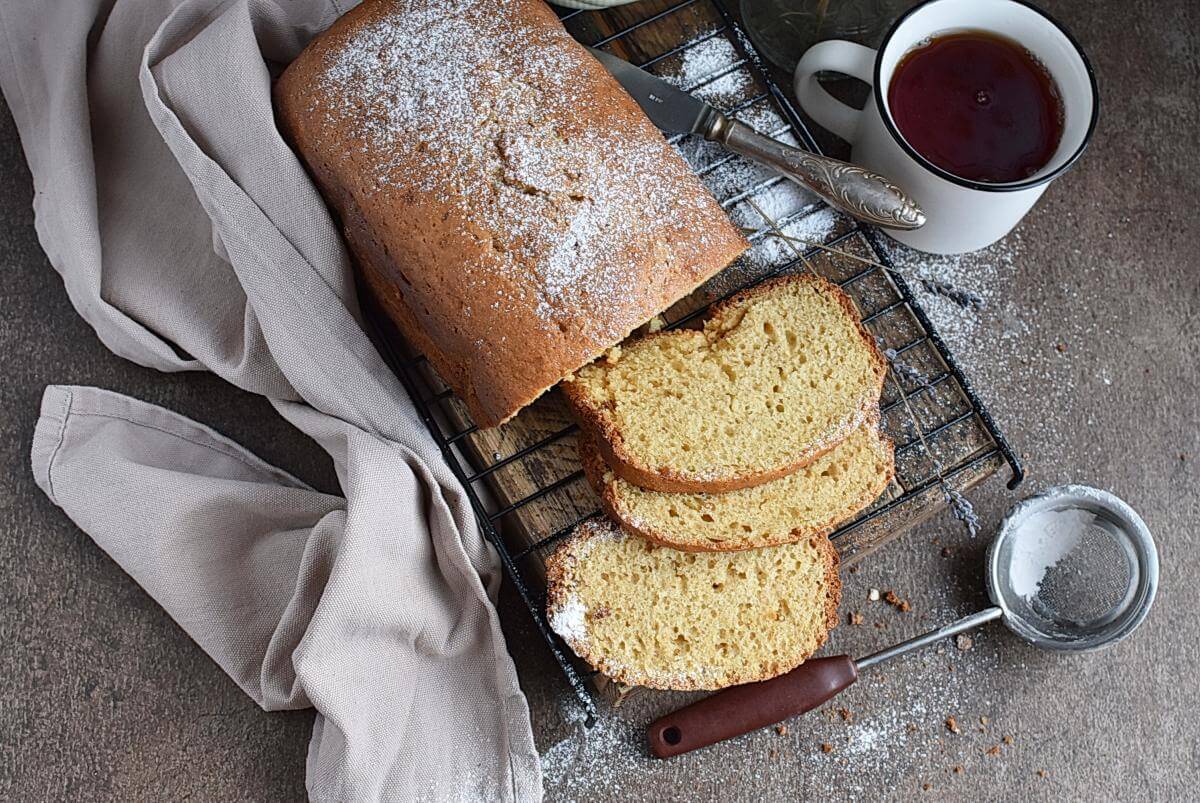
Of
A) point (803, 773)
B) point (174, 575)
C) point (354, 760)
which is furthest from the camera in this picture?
point (803, 773)

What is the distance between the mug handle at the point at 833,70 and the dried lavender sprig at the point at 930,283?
0.84 ft

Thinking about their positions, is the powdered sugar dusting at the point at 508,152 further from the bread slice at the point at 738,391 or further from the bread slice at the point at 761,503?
the bread slice at the point at 761,503

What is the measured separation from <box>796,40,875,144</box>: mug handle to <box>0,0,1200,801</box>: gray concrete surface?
0.45 m

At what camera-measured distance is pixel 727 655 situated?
198 cm

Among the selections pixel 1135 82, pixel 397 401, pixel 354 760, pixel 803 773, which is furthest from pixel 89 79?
pixel 1135 82

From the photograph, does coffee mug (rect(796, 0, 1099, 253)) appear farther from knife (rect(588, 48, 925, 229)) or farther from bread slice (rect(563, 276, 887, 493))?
bread slice (rect(563, 276, 887, 493))

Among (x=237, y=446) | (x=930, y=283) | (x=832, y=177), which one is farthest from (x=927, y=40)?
(x=237, y=446)

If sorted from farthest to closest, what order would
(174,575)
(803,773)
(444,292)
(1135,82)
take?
(1135,82) < (803,773) < (174,575) < (444,292)

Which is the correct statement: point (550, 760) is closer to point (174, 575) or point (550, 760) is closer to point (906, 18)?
point (174, 575)

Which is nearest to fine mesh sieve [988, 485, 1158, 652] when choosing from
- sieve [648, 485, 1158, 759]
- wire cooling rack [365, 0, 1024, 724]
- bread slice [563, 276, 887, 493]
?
sieve [648, 485, 1158, 759]

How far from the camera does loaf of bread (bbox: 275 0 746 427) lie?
179 centimetres

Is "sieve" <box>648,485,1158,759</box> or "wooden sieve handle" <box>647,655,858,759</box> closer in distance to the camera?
"wooden sieve handle" <box>647,655,858,759</box>

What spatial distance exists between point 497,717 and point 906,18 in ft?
4.89

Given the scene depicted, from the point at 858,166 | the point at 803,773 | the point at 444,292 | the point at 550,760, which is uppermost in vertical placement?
the point at 444,292
